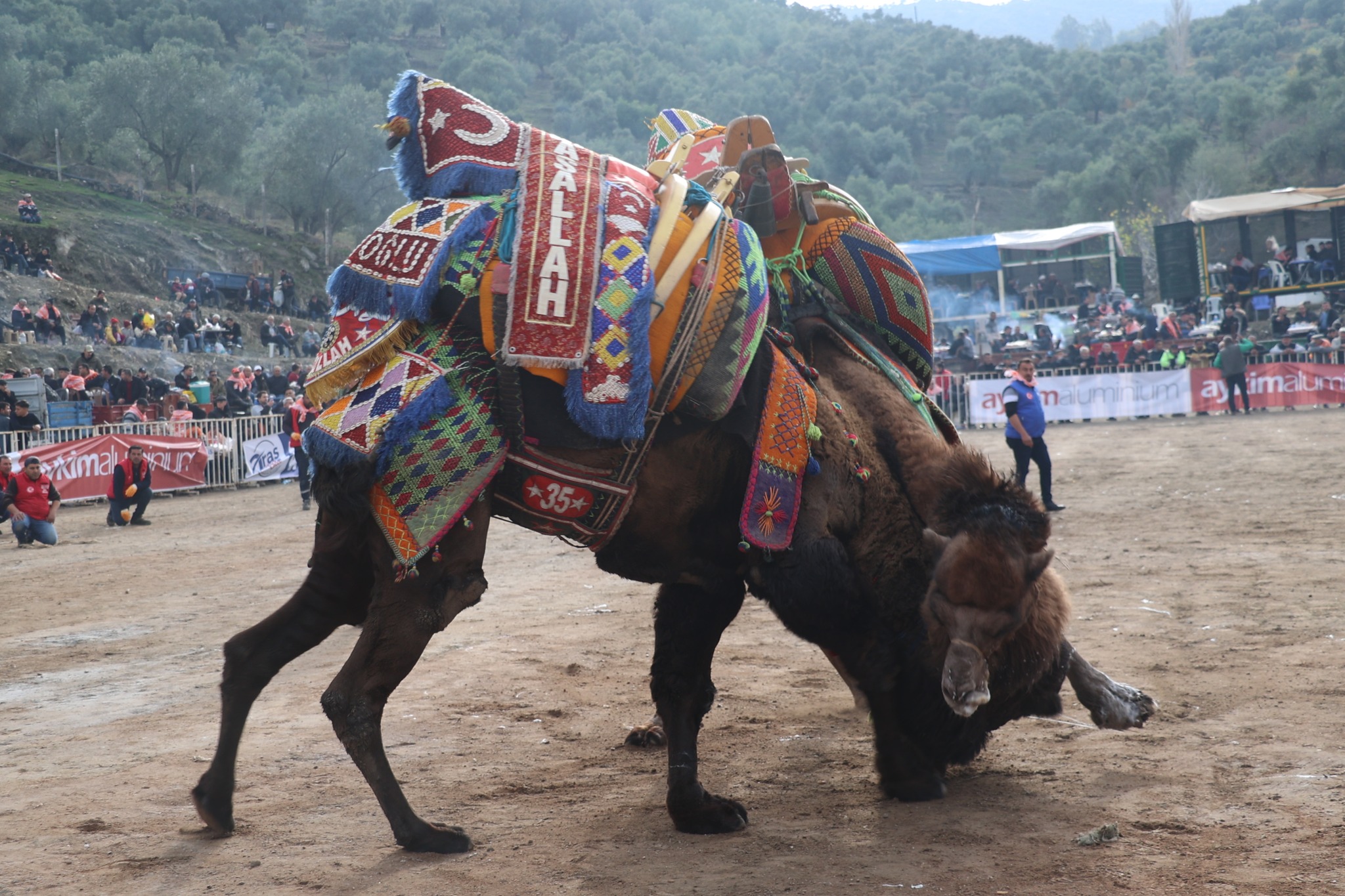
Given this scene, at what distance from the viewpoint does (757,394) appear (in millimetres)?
3951

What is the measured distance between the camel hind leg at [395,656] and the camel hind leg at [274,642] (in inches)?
13.1

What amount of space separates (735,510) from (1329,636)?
13.4 ft

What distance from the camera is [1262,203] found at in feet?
110

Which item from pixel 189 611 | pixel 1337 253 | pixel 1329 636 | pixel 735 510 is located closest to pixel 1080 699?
pixel 735 510

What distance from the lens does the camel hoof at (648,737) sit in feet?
16.6

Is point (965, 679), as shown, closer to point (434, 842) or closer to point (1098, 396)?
point (434, 842)

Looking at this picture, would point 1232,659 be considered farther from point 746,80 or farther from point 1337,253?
point 746,80

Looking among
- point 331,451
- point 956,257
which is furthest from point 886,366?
point 956,257

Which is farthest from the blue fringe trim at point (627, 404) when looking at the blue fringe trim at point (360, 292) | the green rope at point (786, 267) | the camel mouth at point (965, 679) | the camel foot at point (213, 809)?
the camel foot at point (213, 809)

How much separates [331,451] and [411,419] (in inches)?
11.5

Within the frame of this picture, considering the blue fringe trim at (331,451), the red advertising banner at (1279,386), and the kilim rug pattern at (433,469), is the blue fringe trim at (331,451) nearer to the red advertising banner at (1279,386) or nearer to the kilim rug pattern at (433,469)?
the kilim rug pattern at (433,469)

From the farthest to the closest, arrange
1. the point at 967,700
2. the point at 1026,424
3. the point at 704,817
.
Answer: the point at 1026,424 → the point at 704,817 → the point at 967,700

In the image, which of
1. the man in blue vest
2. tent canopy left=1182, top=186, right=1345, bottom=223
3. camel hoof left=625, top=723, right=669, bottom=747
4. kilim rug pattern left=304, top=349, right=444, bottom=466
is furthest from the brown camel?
tent canopy left=1182, top=186, right=1345, bottom=223

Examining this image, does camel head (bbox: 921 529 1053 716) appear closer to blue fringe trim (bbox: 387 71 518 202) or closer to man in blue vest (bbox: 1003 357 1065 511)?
blue fringe trim (bbox: 387 71 518 202)
